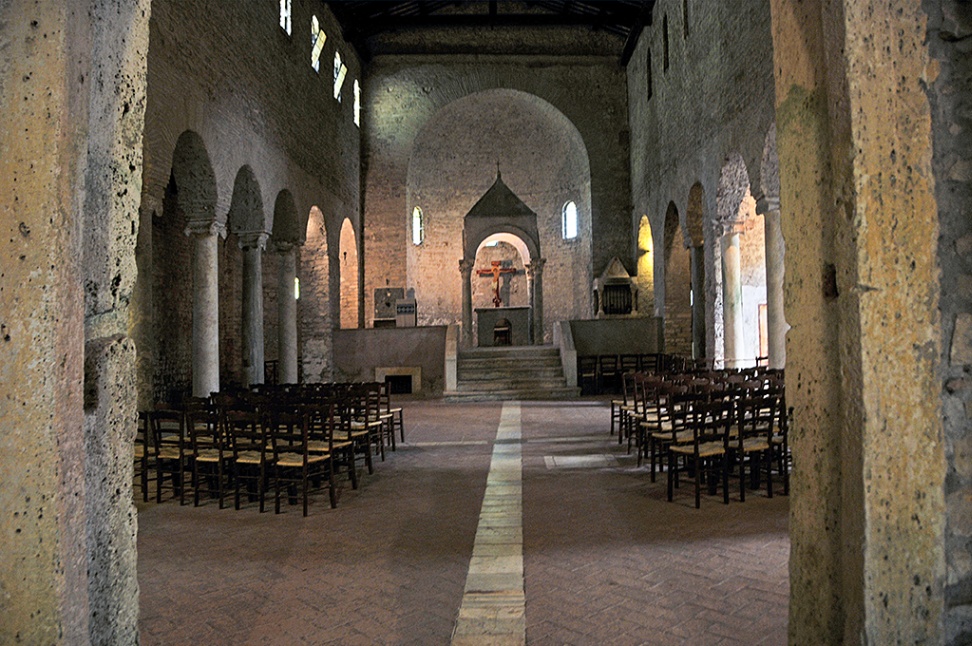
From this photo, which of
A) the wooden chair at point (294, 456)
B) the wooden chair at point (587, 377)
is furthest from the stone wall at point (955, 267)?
the wooden chair at point (587, 377)

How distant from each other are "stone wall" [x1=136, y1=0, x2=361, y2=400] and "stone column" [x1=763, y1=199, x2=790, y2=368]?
31.5 feet

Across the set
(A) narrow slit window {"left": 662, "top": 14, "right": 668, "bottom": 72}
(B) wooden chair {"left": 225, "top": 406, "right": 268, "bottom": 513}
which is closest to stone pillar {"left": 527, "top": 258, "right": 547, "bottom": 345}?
(A) narrow slit window {"left": 662, "top": 14, "right": 668, "bottom": 72}

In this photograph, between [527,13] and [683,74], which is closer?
[683,74]

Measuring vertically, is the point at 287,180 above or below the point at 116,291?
above

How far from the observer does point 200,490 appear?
6.23 meters

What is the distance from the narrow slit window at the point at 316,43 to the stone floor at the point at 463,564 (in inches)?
554

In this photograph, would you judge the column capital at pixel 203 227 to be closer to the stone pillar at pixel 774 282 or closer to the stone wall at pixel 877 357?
the stone pillar at pixel 774 282

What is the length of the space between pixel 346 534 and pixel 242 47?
11.2 m

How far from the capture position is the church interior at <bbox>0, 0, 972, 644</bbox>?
213 centimetres

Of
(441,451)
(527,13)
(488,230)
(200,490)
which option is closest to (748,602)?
(200,490)

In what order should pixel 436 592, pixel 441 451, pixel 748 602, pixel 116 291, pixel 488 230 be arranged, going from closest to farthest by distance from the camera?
pixel 116 291 → pixel 748 602 → pixel 436 592 → pixel 441 451 → pixel 488 230

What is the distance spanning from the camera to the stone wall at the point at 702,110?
12.1 m

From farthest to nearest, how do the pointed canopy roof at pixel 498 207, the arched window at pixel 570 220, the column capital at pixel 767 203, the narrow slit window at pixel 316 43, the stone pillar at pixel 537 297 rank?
the arched window at pixel 570 220 → the stone pillar at pixel 537 297 → the pointed canopy roof at pixel 498 207 → the narrow slit window at pixel 316 43 → the column capital at pixel 767 203

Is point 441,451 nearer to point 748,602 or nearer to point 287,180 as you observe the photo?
point 748,602
